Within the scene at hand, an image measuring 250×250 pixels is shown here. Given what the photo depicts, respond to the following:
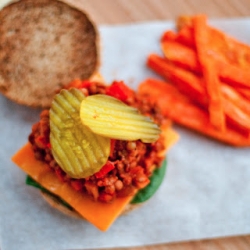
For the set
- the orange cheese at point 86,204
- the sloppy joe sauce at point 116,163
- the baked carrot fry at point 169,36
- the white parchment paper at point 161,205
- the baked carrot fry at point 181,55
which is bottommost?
the white parchment paper at point 161,205

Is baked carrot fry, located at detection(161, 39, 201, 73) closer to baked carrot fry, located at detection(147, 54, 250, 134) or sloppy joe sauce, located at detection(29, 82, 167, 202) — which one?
baked carrot fry, located at detection(147, 54, 250, 134)

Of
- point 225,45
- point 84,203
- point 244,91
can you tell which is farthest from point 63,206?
point 225,45

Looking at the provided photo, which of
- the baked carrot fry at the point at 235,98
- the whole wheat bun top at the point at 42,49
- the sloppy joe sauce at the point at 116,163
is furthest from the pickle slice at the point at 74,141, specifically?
the baked carrot fry at the point at 235,98

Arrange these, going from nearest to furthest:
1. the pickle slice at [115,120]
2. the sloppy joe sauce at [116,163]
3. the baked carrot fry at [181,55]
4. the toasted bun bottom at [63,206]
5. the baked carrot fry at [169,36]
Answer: the pickle slice at [115,120], the sloppy joe sauce at [116,163], the toasted bun bottom at [63,206], the baked carrot fry at [181,55], the baked carrot fry at [169,36]

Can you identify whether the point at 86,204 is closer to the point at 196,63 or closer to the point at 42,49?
the point at 42,49

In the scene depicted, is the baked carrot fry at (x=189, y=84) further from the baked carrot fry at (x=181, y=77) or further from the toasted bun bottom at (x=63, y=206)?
the toasted bun bottom at (x=63, y=206)

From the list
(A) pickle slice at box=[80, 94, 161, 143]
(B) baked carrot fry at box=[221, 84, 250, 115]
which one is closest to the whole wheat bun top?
(A) pickle slice at box=[80, 94, 161, 143]
